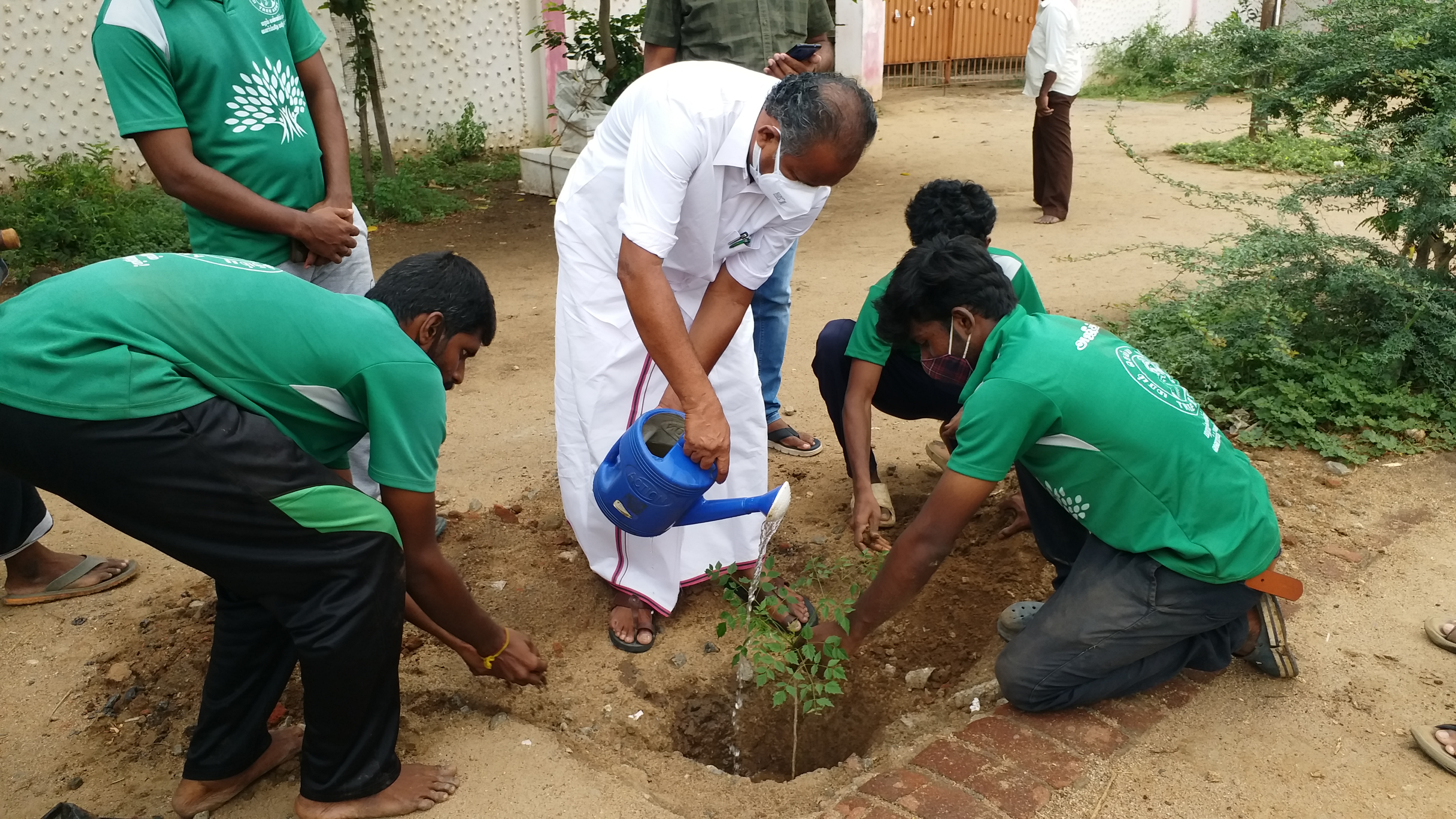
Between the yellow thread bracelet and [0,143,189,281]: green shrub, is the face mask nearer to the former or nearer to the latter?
the yellow thread bracelet

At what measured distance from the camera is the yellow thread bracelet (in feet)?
7.91

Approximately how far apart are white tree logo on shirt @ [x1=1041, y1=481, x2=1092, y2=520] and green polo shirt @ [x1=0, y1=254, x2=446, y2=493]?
53.7 inches

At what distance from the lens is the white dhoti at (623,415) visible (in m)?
2.68

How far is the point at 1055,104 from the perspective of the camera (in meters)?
7.20

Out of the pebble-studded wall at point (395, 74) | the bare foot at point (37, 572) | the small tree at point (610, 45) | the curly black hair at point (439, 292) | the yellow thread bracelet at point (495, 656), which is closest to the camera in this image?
Answer: the curly black hair at point (439, 292)

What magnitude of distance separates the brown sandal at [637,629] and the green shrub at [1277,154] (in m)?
3.45

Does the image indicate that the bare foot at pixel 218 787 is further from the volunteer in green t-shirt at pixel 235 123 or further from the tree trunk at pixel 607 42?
the tree trunk at pixel 607 42

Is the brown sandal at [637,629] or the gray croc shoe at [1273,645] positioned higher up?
the gray croc shoe at [1273,645]

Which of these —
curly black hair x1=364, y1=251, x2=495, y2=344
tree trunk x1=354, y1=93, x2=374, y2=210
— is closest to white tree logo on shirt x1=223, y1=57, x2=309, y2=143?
curly black hair x1=364, y1=251, x2=495, y2=344

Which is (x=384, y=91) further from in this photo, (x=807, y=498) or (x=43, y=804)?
(x=43, y=804)

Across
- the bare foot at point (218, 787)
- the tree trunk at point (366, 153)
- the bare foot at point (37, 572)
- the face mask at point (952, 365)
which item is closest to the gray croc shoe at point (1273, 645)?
the face mask at point (952, 365)

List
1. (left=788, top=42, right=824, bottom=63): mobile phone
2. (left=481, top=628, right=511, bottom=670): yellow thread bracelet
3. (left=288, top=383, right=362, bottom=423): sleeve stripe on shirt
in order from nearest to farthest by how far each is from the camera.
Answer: (left=288, top=383, right=362, bottom=423): sleeve stripe on shirt
(left=481, top=628, right=511, bottom=670): yellow thread bracelet
(left=788, top=42, right=824, bottom=63): mobile phone

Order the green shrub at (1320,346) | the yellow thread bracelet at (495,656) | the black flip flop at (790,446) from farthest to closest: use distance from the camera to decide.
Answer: the black flip flop at (790,446) → the green shrub at (1320,346) → the yellow thread bracelet at (495,656)

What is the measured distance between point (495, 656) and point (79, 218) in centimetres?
505
